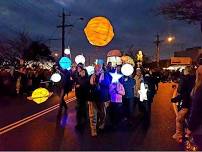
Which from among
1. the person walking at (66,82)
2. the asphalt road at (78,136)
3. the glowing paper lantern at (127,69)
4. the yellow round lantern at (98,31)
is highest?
the yellow round lantern at (98,31)

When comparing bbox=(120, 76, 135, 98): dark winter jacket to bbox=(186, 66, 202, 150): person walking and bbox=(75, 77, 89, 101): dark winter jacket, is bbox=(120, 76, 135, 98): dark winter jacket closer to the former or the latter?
bbox=(75, 77, 89, 101): dark winter jacket

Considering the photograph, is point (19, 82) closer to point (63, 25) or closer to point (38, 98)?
point (38, 98)

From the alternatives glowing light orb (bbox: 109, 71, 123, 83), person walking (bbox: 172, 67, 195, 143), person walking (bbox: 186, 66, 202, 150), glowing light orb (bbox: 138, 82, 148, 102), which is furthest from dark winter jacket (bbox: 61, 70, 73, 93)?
person walking (bbox: 186, 66, 202, 150)

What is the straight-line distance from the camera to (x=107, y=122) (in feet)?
49.1

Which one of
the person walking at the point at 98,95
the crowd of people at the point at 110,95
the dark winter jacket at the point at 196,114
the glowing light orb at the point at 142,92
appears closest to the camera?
the dark winter jacket at the point at 196,114

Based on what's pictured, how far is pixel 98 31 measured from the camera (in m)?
13.5

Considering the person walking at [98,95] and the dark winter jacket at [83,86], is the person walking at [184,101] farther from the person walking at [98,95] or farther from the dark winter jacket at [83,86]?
the dark winter jacket at [83,86]

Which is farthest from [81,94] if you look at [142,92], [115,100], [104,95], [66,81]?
[142,92]

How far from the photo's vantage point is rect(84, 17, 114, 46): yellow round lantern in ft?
44.0

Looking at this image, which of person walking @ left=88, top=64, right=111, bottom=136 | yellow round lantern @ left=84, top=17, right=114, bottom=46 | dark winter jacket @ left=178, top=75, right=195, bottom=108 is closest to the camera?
dark winter jacket @ left=178, top=75, right=195, bottom=108

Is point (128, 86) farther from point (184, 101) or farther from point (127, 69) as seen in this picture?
point (184, 101)

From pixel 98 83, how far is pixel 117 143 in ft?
7.63

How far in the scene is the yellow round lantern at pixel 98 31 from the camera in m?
→ 13.4

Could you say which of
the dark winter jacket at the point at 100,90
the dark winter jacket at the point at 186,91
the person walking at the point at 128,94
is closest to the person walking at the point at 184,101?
the dark winter jacket at the point at 186,91
